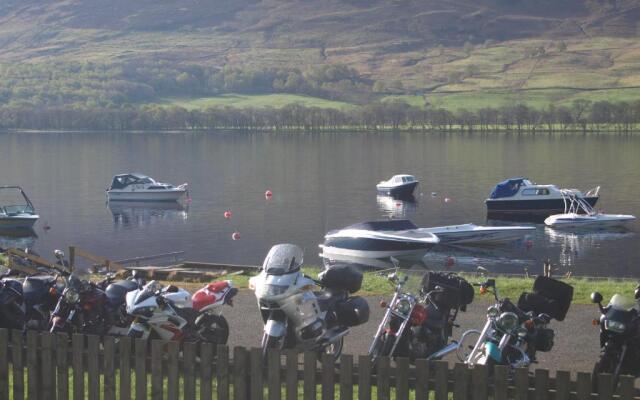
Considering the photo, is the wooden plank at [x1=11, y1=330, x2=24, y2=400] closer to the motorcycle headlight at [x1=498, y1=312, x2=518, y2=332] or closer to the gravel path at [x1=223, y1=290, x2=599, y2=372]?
the gravel path at [x1=223, y1=290, x2=599, y2=372]

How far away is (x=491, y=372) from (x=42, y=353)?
5209 millimetres

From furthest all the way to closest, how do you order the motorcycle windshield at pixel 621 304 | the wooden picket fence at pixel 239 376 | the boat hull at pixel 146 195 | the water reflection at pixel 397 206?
the boat hull at pixel 146 195 → the water reflection at pixel 397 206 → the motorcycle windshield at pixel 621 304 → the wooden picket fence at pixel 239 376

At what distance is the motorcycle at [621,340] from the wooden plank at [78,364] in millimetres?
5682

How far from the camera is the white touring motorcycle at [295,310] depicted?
483 inches

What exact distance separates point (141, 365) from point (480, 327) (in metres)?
7.21

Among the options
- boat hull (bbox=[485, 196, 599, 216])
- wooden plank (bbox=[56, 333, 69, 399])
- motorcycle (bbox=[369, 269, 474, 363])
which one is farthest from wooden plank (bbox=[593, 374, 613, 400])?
boat hull (bbox=[485, 196, 599, 216])

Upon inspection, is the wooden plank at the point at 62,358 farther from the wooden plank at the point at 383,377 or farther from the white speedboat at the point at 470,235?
the white speedboat at the point at 470,235

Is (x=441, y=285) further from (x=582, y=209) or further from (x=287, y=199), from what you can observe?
(x=287, y=199)

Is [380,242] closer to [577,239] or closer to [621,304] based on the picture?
[577,239]

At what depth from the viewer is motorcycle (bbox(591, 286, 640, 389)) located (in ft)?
35.7

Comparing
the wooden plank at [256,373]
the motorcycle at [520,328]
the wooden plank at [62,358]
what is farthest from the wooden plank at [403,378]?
the wooden plank at [62,358]

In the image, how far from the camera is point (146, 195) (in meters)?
73.3

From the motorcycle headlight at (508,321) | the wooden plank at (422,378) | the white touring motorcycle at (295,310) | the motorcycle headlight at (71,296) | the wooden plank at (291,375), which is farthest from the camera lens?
the motorcycle headlight at (71,296)

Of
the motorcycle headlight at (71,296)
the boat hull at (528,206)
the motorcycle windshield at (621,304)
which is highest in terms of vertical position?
the motorcycle windshield at (621,304)
